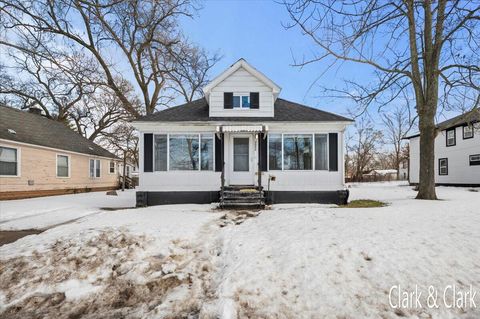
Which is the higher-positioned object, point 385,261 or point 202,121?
point 202,121

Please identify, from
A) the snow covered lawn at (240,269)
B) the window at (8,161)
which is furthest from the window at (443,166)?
the window at (8,161)

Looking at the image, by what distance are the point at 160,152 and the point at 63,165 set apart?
381 inches

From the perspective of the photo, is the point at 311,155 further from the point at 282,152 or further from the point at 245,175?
the point at 245,175

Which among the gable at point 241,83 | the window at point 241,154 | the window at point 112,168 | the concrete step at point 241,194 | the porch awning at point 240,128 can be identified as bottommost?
the concrete step at point 241,194

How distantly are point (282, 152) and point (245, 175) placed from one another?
5.96 ft

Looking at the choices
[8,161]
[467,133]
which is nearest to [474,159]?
[467,133]

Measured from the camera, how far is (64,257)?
14.3 ft

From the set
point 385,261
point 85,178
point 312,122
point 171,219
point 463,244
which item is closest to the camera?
point 385,261

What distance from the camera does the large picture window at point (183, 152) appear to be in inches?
397

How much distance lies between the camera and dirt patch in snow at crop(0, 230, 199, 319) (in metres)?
3.16

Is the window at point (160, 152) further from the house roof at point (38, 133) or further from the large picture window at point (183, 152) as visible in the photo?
the house roof at point (38, 133)

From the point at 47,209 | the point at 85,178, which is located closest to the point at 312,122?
the point at 47,209

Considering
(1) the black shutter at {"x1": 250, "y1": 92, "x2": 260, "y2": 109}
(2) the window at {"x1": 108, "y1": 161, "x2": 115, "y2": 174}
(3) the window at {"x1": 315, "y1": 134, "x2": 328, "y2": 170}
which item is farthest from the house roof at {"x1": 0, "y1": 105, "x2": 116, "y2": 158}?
(3) the window at {"x1": 315, "y1": 134, "x2": 328, "y2": 170}

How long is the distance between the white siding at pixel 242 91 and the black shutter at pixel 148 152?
2852 millimetres
